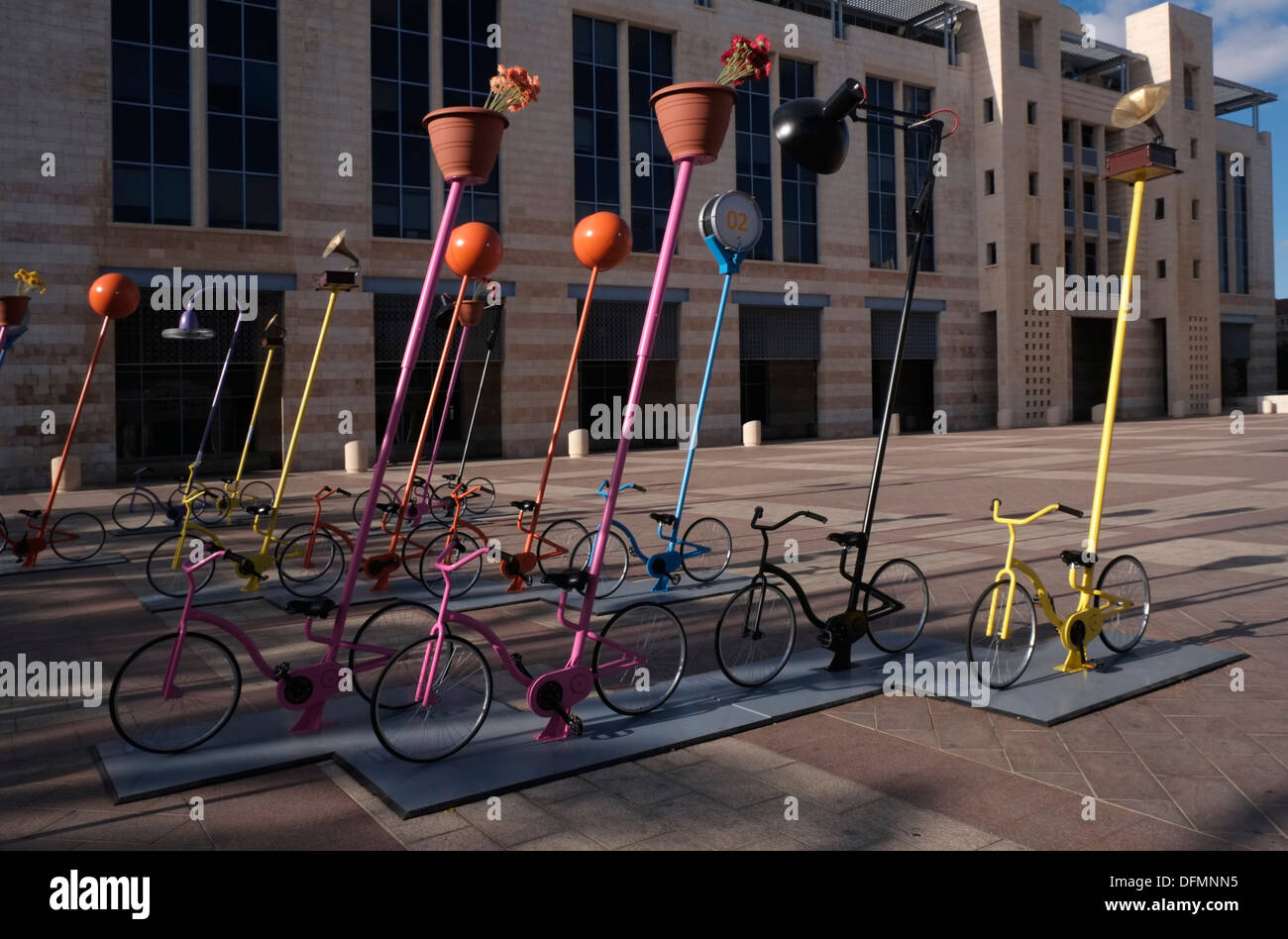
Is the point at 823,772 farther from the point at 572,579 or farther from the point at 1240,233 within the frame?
the point at 1240,233

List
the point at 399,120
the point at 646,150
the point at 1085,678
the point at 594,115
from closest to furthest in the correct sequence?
the point at 1085,678
the point at 399,120
the point at 594,115
the point at 646,150

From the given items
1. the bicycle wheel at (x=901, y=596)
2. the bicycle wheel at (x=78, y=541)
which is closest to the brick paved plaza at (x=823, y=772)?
the bicycle wheel at (x=901, y=596)

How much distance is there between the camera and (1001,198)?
41.2 m

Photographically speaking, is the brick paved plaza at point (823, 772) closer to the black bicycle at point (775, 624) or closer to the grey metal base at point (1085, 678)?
the grey metal base at point (1085, 678)

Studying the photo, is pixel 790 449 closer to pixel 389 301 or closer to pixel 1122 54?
pixel 389 301

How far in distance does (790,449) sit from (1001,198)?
656 inches

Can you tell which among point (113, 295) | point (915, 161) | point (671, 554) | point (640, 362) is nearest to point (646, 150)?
point (915, 161)

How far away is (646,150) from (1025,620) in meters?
29.5

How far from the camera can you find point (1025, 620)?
6426mm

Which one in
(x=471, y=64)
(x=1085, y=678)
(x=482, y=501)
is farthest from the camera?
(x=471, y=64)

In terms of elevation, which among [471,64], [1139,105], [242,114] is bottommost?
[1139,105]

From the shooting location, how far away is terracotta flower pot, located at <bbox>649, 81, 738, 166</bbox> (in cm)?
578

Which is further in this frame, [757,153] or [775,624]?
[757,153]
